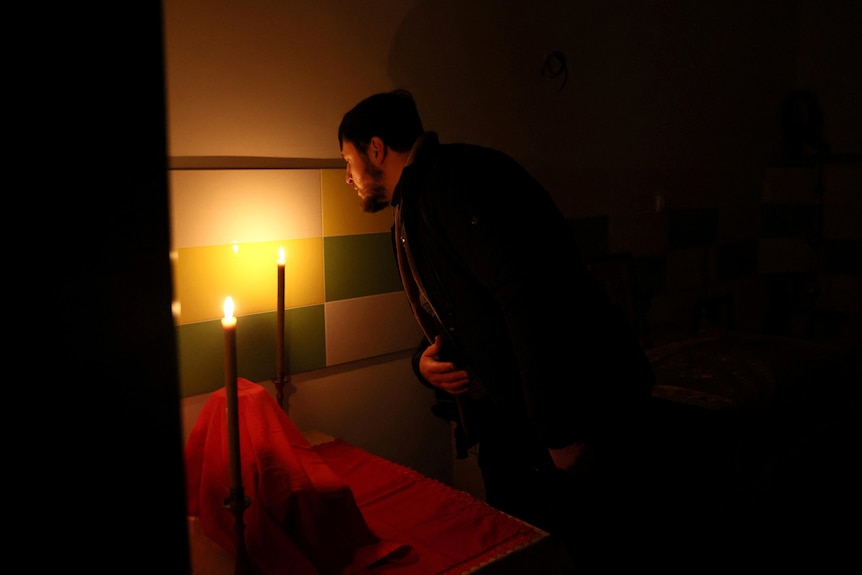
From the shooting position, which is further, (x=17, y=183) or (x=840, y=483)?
(x=840, y=483)

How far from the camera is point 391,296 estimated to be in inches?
65.6

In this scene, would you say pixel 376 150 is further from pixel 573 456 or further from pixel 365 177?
pixel 573 456

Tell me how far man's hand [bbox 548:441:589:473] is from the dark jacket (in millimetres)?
29

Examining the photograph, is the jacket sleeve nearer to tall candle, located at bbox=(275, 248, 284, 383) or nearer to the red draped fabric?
the red draped fabric

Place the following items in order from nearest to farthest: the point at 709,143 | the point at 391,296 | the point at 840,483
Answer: the point at 391,296 < the point at 840,483 < the point at 709,143

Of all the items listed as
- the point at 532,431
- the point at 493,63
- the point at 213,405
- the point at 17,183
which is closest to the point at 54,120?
the point at 17,183

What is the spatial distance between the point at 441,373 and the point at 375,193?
358 mm

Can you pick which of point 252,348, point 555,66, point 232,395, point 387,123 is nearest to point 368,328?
point 252,348

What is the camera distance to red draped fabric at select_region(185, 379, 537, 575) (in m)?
0.91

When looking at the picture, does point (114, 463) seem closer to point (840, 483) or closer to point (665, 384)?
point (665, 384)

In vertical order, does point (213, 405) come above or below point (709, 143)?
below

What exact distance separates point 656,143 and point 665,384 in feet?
3.01

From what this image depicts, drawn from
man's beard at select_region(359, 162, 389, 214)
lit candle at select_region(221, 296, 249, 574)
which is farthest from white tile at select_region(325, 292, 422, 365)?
lit candle at select_region(221, 296, 249, 574)

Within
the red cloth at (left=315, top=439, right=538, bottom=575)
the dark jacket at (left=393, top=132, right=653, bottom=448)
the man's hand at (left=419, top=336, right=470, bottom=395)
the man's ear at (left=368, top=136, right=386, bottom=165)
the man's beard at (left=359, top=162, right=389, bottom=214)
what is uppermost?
the man's ear at (left=368, top=136, right=386, bottom=165)
